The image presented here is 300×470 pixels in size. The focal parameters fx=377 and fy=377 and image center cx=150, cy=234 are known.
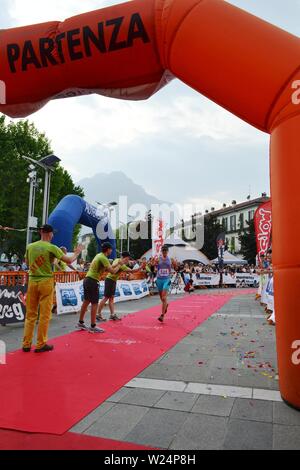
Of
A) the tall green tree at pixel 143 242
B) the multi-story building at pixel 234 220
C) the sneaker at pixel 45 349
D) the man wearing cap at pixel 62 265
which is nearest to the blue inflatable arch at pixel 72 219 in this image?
the man wearing cap at pixel 62 265

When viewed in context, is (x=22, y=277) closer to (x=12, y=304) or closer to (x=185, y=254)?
(x=12, y=304)

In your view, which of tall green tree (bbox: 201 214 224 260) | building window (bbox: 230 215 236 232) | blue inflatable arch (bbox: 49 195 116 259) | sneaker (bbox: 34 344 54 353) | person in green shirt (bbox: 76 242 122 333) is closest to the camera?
sneaker (bbox: 34 344 54 353)

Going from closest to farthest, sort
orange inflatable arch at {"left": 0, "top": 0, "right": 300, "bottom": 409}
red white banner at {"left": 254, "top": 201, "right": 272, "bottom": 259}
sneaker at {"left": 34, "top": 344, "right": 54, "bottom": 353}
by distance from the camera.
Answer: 1. orange inflatable arch at {"left": 0, "top": 0, "right": 300, "bottom": 409}
2. sneaker at {"left": 34, "top": 344, "right": 54, "bottom": 353}
3. red white banner at {"left": 254, "top": 201, "right": 272, "bottom": 259}

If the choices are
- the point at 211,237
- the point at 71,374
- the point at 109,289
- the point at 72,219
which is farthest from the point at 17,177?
the point at 211,237

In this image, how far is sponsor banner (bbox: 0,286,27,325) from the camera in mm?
8510

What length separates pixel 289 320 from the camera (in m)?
3.50

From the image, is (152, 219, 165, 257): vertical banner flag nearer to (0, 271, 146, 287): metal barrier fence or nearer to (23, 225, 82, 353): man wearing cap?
(0, 271, 146, 287): metal barrier fence

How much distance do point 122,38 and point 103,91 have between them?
78cm

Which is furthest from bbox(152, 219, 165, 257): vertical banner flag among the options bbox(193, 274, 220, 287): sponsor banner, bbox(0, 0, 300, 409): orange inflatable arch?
bbox(0, 0, 300, 409): orange inflatable arch

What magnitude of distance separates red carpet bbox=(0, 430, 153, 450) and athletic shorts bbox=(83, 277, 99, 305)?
473 centimetres

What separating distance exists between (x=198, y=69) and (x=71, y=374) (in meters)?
3.87

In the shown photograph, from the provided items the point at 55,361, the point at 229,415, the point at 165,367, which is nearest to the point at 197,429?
the point at 229,415

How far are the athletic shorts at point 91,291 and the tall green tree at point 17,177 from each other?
73.7 feet
